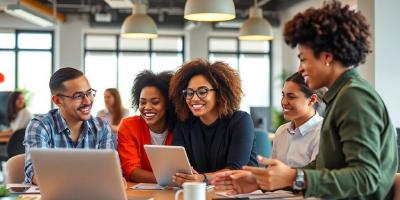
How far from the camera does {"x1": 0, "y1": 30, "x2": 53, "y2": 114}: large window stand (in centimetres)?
1331

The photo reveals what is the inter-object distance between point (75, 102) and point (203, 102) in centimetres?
75

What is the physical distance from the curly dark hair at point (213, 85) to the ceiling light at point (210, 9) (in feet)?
3.78

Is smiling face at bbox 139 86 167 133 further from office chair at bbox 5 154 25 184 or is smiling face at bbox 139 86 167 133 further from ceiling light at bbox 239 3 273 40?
ceiling light at bbox 239 3 273 40

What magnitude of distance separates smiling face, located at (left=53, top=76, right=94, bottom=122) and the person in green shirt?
1568mm

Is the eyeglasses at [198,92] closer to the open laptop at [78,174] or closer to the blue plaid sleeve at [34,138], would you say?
the blue plaid sleeve at [34,138]

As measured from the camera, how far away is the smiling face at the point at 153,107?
359cm

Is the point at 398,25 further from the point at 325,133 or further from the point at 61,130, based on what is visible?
the point at 325,133

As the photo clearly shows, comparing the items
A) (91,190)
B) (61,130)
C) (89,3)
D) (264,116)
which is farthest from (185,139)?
(89,3)

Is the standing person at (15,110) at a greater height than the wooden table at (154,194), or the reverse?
the standing person at (15,110)

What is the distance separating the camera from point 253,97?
1419 cm

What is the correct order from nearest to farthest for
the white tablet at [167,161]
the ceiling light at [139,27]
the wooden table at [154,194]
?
1. the wooden table at [154,194]
2. the white tablet at [167,161]
3. the ceiling light at [139,27]

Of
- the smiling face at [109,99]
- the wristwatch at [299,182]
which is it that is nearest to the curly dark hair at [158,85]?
the wristwatch at [299,182]

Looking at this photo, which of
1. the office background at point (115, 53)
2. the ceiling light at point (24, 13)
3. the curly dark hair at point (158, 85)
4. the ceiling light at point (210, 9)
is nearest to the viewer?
the curly dark hair at point (158, 85)

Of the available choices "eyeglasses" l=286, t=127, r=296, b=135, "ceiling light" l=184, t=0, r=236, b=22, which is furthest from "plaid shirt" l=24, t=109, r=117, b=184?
"ceiling light" l=184, t=0, r=236, b=22
